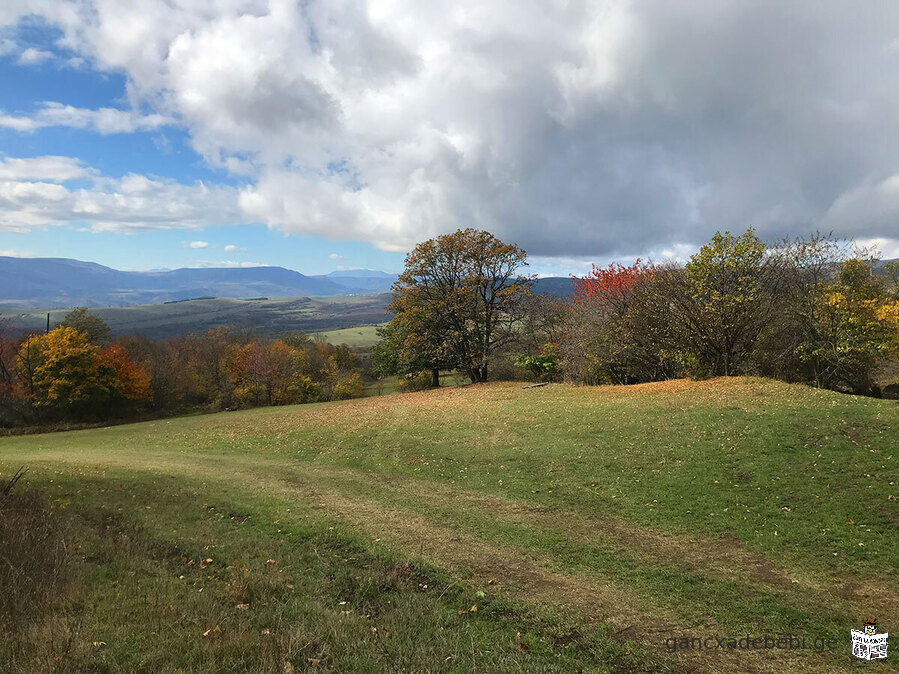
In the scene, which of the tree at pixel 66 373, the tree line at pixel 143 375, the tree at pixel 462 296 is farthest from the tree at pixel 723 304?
the tree at pixel 66 373

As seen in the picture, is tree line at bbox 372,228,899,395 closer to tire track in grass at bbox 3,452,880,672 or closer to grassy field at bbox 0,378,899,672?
grassy field at bbox 0,378,899,672

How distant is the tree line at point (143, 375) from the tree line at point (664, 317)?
69.0 ft

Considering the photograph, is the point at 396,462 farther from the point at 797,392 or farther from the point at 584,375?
the point at 584,375

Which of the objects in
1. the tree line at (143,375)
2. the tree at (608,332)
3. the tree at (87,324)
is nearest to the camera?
the tree at (608,332)

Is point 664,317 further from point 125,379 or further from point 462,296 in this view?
point 125,379

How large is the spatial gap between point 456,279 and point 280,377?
103ft

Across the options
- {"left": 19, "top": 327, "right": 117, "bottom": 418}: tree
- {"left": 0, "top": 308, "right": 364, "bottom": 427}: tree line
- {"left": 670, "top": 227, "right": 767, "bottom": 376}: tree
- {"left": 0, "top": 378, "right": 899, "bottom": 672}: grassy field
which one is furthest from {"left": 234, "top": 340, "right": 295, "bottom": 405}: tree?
{"left": 670, "top": 227, "right": 767, "bottom": 376}: tree

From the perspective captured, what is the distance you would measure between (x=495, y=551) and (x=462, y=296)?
31865 mm

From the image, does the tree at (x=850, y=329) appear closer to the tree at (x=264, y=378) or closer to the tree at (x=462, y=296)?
the tree at (x=462, y=296)

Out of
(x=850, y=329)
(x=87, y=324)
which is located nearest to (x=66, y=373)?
(x=87, y=324)

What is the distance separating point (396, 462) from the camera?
18.5 meters

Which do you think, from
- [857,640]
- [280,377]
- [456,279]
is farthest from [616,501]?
[280,377]

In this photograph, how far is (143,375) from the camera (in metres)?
54.1

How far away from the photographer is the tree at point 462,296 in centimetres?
4066
